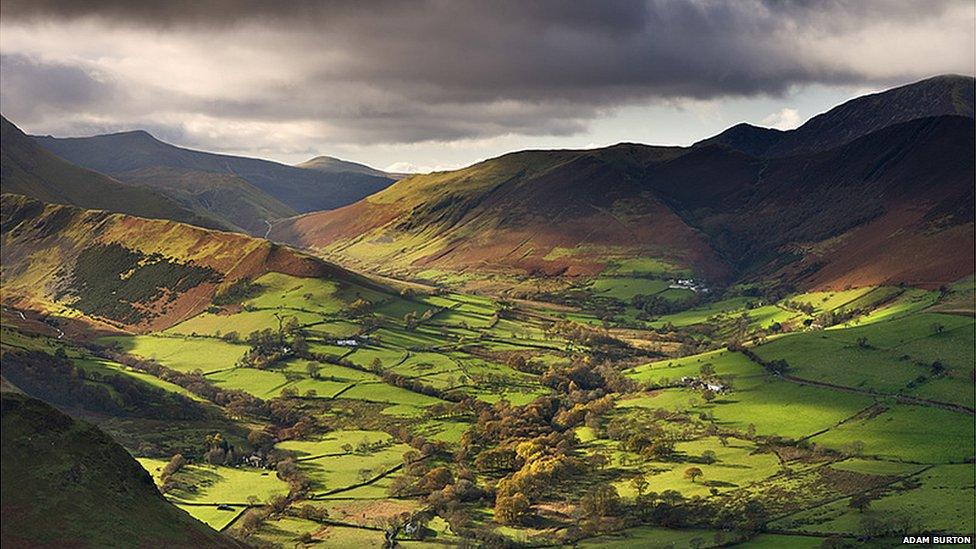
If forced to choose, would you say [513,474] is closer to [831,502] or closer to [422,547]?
[422,547]

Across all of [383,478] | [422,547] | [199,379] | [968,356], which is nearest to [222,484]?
[383,478]

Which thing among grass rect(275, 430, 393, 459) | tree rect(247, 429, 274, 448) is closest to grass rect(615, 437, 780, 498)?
grass rect(275, 430, 393, 459)

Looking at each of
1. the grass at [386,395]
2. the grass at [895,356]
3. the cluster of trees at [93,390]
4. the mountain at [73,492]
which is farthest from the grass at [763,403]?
the mountain at [73,492]

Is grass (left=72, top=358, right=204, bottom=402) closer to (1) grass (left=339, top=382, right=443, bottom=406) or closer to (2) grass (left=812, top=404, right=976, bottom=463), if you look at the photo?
(1) grass (left=339, top=382, right=443, bottom=406)

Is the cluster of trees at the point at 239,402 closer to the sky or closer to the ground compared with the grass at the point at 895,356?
closer to the ground

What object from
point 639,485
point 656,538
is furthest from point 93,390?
point 656,538

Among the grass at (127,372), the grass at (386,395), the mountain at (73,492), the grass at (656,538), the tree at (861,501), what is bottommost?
the grass at (656,538)

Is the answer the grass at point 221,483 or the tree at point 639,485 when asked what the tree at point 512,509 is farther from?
the grass at point 221,483
